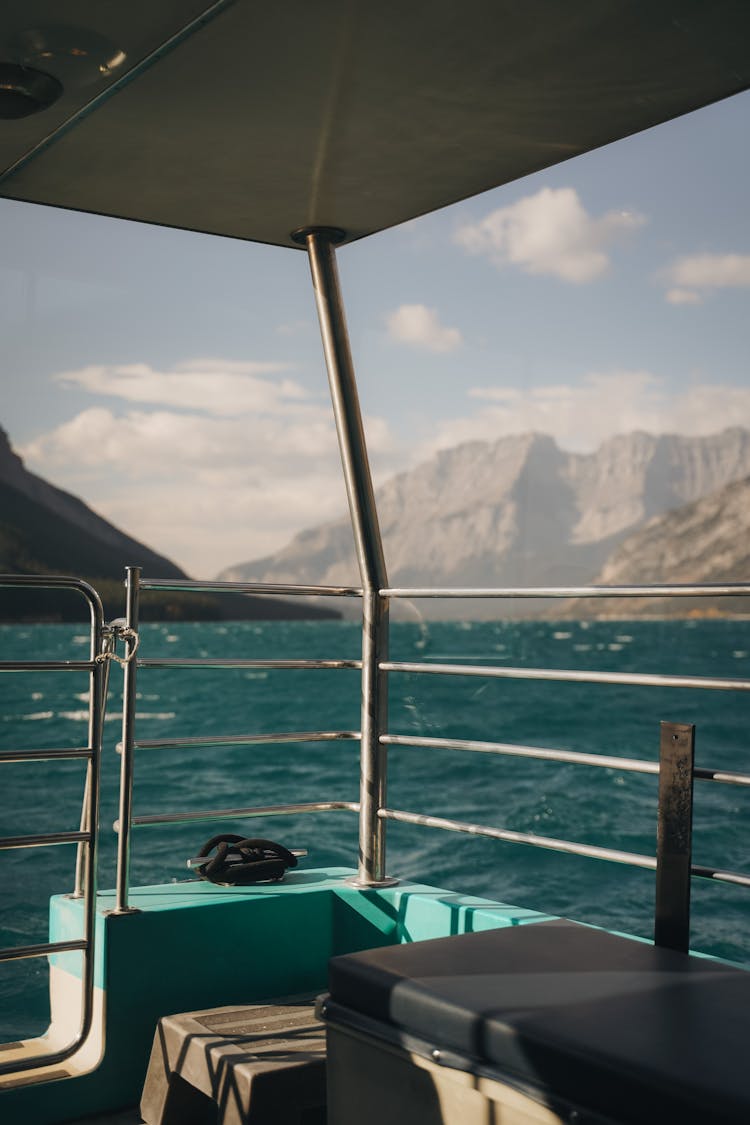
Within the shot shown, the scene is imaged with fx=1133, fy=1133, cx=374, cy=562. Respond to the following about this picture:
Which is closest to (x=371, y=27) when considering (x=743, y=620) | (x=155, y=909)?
(x=155, y=909)

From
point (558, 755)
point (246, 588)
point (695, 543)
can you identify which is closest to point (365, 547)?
point (246, 588)

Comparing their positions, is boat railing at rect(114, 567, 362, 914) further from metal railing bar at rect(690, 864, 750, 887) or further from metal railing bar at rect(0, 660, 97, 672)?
metal railing bar at rect(690, 864, 750, 887)

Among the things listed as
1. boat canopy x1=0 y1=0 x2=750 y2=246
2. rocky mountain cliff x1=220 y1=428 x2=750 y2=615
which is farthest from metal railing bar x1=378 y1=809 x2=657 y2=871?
rocky mountain cliff x1=220 y1=428 x2=750 y2=615

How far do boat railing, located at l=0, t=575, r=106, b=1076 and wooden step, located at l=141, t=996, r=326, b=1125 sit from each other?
174 mm

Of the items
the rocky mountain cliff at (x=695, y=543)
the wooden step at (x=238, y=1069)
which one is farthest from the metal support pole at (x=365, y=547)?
the rocky mountain cliff at (x=695, y=543)

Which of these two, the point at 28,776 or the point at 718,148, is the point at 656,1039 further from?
the point at 718,148

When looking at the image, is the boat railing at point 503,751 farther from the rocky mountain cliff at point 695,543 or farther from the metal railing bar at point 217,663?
the rocky mountain cliff at point 695,543

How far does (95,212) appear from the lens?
266 centimetres

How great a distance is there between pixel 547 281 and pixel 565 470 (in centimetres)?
584

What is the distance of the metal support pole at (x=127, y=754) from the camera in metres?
2.21

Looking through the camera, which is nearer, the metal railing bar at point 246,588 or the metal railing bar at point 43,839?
the metal railing bar at point 43,839

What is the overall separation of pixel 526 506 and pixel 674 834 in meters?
30.6

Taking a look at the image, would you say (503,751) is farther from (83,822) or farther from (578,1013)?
(578,1013)

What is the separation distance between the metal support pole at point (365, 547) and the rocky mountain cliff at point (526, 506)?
83.2 feet
